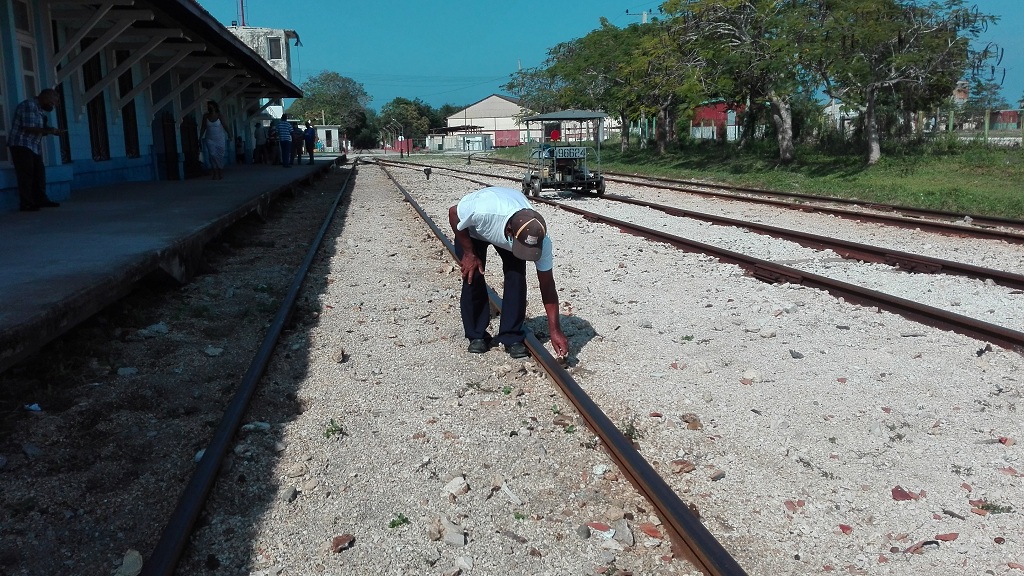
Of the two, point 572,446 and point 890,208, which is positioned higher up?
point 890,208

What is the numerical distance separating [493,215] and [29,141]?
7793 millimetres

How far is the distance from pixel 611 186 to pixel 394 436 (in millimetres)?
20911

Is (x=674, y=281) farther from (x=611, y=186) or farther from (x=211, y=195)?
(x=611, y=186)

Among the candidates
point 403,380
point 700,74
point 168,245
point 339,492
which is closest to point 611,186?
point 700,74

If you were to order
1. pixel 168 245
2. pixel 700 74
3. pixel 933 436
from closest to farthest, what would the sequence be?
pixel 933 436 < pixel 168 245 < pixel 700 74

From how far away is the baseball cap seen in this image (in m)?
5.21

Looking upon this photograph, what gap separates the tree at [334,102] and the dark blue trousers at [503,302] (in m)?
106

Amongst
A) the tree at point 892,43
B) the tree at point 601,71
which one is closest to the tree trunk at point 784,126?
the tree at point 892,43

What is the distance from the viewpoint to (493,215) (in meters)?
5.39

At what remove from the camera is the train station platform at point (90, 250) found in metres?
5.07

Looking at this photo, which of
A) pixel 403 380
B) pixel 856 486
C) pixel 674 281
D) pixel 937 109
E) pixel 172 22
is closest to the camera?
pixel 856 486

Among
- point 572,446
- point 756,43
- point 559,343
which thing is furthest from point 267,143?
point 572,446

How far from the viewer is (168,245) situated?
26.7ft

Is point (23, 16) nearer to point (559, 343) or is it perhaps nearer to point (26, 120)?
point (26, 120)
